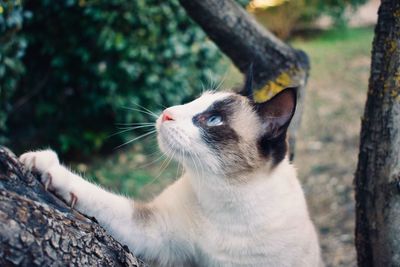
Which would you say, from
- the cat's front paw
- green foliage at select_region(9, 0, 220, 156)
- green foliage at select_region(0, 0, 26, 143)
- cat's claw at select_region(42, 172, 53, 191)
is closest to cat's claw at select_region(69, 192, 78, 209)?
the cat's front paw

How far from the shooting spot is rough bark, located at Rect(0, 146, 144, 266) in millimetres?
1402

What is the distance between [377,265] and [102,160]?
3880 millimetres

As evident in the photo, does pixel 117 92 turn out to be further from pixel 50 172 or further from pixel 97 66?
pixel 50 172

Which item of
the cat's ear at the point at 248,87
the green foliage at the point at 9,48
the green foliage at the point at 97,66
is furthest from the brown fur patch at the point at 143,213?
the green foliage at the point at 97,66

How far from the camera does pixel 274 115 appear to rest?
233 centimetres

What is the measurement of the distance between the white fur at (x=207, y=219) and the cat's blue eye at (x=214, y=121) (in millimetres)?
73

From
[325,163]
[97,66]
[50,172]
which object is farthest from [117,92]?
[50,172]

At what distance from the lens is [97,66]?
506cm

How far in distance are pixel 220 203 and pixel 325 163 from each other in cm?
381

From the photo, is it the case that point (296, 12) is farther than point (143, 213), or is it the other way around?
point (296, 12)

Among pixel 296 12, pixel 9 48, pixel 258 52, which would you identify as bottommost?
pixel 9 48

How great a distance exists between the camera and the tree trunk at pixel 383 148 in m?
2.32

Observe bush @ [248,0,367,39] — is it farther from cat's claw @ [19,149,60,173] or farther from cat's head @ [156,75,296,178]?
cat's claw @ [19,149,60,173]

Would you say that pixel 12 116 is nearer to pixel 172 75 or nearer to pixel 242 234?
pixel 172 75
